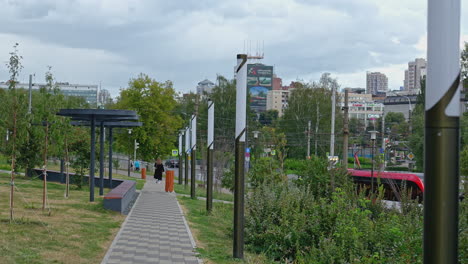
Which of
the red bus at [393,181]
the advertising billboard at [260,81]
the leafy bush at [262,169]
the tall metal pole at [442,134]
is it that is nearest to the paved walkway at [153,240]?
the leafy bush at [262,169]

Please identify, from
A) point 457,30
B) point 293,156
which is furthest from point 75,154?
point 293,156

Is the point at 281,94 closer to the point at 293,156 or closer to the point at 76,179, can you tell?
the point at 293,156

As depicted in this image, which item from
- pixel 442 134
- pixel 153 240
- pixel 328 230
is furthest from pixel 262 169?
pixel 442 134

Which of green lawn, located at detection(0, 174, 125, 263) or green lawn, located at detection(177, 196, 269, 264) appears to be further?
green lawn, located at detection(177, 196, 269, 264)

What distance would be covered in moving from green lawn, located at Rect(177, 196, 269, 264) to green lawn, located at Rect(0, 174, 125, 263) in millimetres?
1795

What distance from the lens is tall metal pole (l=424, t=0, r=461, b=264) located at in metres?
3.13

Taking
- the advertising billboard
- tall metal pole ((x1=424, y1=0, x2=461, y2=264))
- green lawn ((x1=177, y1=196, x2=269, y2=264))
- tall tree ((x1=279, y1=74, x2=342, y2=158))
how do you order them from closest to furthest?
tall metal pole ((x1=424, y1=0, x2=461, y2=264)) → green lawn ((x1=177, y1=196, x2=269, y2=264)) → tall tree ((x1=279, y1=74, x2=342, y2=158)) → the advertising billboard

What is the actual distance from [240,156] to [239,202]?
0.78 meters

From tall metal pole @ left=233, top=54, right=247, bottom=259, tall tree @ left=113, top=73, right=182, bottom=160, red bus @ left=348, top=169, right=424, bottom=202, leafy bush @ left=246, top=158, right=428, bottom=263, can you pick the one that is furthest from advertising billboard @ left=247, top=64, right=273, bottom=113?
tall metal pole @ left=233, top=54, right=247, bottom=259

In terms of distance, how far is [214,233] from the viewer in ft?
43.0

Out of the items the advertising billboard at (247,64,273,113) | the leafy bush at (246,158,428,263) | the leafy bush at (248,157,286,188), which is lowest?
the leafy bush at (246,158,428,263)

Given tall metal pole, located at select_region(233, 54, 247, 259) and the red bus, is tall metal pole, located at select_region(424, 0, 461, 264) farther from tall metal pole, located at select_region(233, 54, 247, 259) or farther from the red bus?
the red bus

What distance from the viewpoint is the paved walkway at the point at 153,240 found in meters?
9.07

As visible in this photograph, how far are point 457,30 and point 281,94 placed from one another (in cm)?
18249
